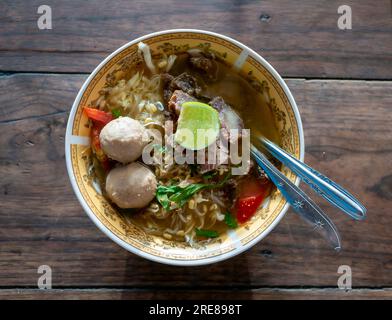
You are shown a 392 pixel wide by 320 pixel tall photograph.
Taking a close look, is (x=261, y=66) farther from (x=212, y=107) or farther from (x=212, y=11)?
(x=212, y=11)

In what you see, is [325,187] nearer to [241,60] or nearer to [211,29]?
[241,60]

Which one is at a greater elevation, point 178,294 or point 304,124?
point 304,124

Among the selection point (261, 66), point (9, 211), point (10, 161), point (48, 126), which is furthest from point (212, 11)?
point (9, 211)

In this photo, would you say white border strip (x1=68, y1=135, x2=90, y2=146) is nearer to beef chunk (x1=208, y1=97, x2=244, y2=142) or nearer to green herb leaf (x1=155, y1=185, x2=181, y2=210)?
green herb leaf (x1=155, y1=185, x2=181, y2=210)

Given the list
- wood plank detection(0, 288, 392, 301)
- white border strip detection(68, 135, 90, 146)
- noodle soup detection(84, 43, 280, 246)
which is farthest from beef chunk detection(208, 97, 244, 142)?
wood plank detection(0, 288, 392, 301)

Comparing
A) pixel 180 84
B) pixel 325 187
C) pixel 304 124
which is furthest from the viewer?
pixel 304 124

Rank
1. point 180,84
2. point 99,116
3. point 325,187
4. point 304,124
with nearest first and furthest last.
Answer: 1. point 325,187
2. point 99,116
3. point 180,84
4. point 304,124

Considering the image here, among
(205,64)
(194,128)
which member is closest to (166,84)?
(205,64)

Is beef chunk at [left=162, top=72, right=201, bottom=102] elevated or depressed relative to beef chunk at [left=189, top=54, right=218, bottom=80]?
depressed

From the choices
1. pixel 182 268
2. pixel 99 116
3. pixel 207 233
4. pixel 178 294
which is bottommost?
pixel 178 294
